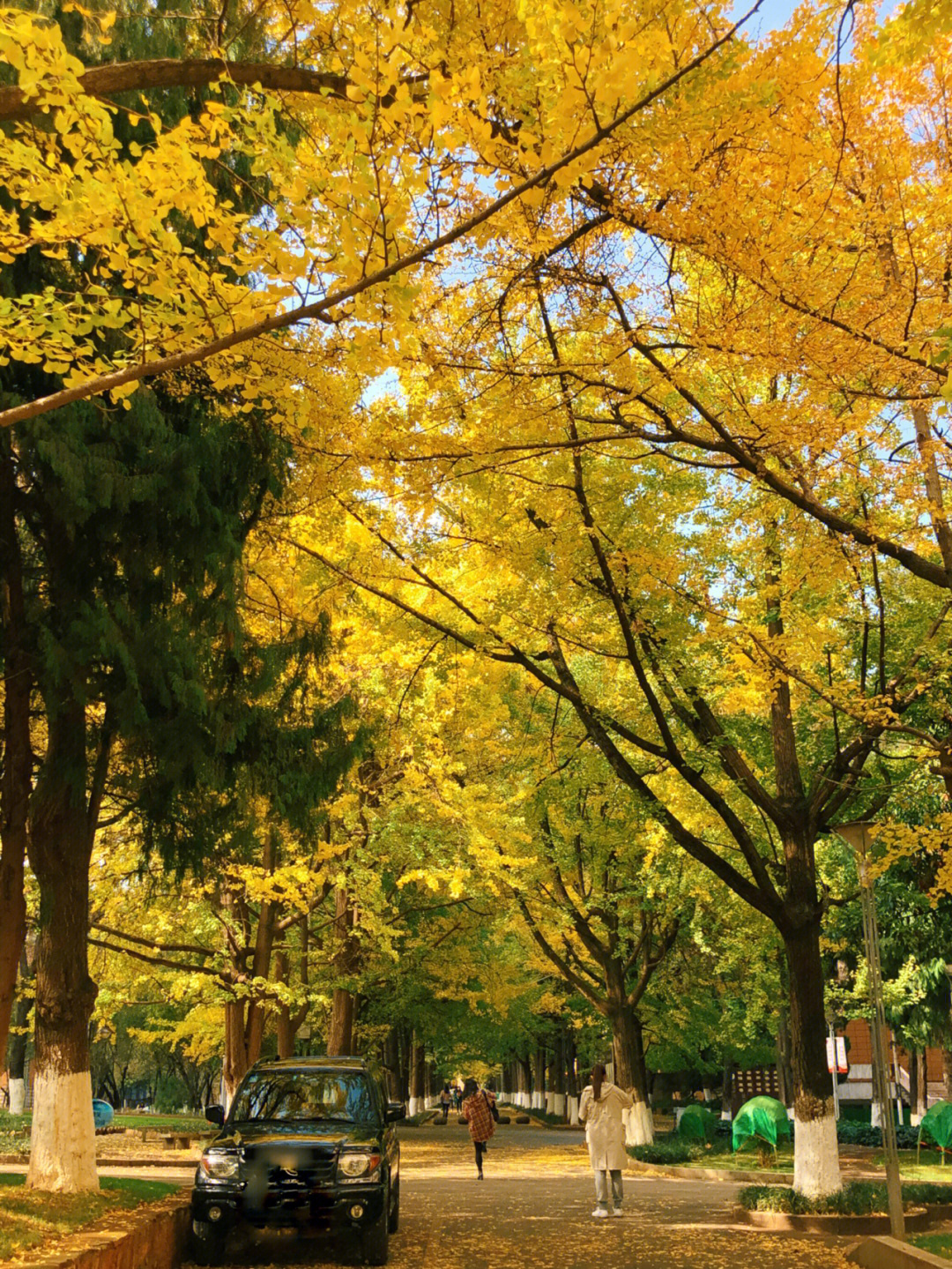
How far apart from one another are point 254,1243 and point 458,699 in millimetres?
9998

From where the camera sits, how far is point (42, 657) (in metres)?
8.91

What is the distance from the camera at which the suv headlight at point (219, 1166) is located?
348 inches

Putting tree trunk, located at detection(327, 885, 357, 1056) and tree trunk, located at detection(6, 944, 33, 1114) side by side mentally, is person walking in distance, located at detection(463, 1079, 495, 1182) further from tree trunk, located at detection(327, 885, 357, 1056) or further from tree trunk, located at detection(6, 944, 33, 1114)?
tree trunk, located at detection(6, 944, 33, 1114)

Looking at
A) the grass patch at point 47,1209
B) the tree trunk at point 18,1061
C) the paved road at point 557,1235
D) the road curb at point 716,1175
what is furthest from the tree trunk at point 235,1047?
the tree trunk at point 18,1061

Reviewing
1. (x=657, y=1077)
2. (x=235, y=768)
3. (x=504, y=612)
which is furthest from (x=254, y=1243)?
(x=657, y=1077)

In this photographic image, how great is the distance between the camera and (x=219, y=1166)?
350 inches

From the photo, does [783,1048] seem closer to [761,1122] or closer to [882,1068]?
[761,1122]

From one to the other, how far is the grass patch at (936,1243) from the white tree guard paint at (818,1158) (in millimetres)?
2339

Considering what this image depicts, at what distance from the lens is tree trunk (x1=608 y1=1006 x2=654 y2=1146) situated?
78.4ft

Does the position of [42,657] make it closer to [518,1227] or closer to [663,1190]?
[518,1227]

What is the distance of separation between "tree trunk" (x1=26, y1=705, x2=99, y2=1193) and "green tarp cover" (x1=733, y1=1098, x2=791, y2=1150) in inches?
567

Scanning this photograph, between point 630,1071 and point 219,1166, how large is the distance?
1675cm

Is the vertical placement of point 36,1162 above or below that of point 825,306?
below

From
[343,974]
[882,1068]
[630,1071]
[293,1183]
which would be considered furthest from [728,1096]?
[293,1183]
